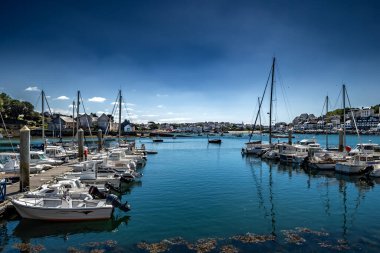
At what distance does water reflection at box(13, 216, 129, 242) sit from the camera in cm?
1825

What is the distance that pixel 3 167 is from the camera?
1321 inches

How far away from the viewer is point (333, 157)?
4938 cm

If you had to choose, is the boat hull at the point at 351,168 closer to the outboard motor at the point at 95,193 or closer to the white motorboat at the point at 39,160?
the outboard motor at the point at 95,193

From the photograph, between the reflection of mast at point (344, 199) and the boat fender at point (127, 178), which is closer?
the reflection of mast at point (344, 199)

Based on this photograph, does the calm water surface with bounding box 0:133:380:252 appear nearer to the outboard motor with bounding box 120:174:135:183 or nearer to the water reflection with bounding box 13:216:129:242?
the water reflection with bounding box 13:216:129:242

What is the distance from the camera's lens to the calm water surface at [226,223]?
651 inches

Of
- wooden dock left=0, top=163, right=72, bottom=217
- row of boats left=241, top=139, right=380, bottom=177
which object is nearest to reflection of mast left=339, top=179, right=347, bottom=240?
row of boats left=241, top=139, right=380, bottom=177

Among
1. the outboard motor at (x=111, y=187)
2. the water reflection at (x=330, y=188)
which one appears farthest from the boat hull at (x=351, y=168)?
the outboard motor at (x=111, y=187)

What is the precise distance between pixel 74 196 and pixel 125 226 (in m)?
4.73

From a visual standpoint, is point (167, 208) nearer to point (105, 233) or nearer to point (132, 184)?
point (105, 233)

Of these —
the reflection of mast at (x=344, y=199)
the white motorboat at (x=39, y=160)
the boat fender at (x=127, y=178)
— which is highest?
the white motorboat at (x=39, y=160)

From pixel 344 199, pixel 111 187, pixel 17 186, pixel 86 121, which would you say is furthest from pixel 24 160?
pixel 86 121

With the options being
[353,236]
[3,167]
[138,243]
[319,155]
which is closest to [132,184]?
A: [3,167]

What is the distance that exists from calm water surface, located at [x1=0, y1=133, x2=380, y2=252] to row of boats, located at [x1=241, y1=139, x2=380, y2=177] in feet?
22.6
